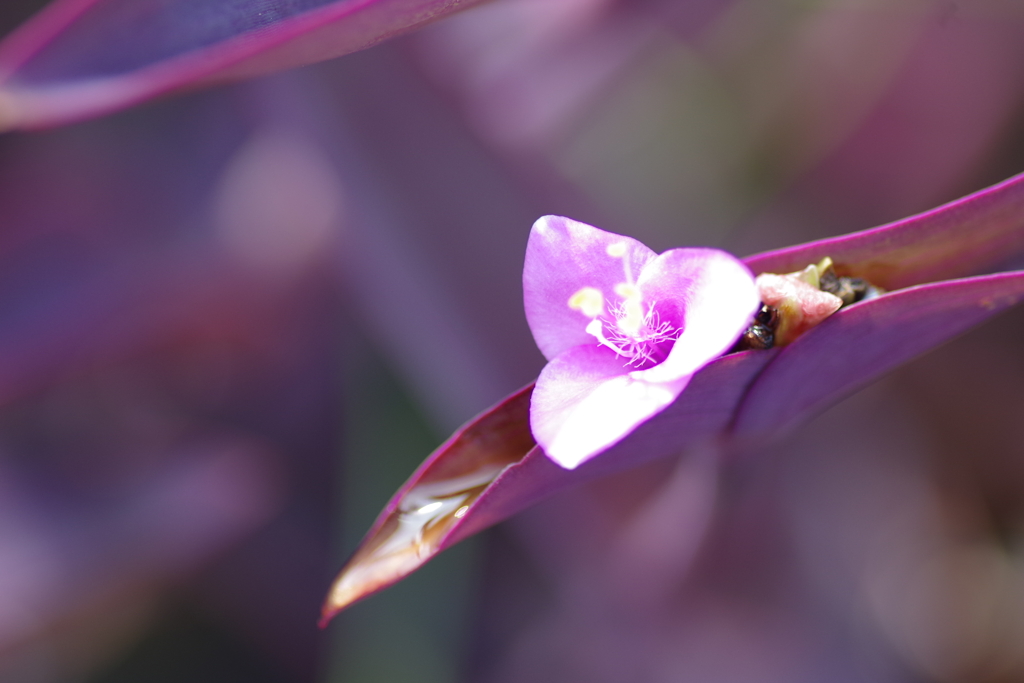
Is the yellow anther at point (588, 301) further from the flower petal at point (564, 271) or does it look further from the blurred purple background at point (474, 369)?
the blurred purple background at point (474, 369)

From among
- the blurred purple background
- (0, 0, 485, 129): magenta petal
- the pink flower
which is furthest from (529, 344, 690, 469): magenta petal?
the blurred purple background

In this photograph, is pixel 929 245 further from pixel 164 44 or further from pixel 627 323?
pixel 164 44

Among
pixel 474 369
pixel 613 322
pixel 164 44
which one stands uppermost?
pixel 164 44

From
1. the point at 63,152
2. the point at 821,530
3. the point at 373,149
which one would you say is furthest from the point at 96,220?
the point at 821,530

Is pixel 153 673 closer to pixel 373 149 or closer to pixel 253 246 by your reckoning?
pixel 253 246

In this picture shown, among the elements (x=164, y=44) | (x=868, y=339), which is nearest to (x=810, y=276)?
(x=868, y=339)

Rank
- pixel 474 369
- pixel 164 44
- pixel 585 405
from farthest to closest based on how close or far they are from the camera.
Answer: pixel 474 369 < pixel 164 44 < pixel 585 405

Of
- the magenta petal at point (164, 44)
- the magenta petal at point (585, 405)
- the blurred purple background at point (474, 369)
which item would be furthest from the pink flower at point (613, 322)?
the blurred purple background at point (474, 369)
